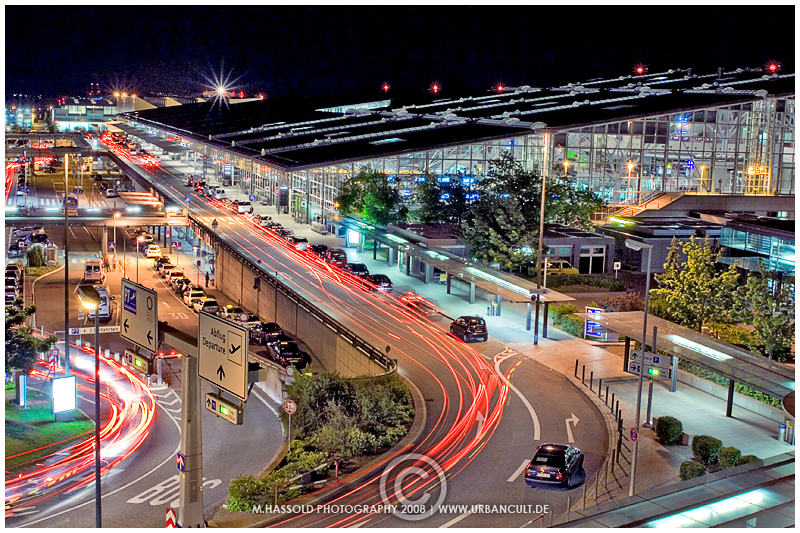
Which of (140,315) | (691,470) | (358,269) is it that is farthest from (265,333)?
(140,315)

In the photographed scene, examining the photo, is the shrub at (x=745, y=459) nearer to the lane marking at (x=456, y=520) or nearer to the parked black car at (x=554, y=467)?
the parked black car at (x=554, y=467)

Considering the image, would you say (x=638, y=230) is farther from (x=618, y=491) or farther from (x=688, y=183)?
(x=618, y=491)

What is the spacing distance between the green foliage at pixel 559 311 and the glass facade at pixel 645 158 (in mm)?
26261

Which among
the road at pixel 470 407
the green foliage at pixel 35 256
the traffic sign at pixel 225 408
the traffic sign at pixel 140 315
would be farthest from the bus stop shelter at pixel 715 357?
the green foliage at pixel 35 256

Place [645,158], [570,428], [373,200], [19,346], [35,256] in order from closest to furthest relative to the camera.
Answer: [570,428]
[19,346]
[35,256]
[373,200]
[645,158]

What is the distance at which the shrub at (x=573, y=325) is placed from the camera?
Result: 136 feet

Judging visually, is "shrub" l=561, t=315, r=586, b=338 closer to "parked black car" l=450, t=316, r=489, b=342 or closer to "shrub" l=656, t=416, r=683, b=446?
"parked black car" l=450, t=316, r=489, b=342

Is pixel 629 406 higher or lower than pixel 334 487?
higher

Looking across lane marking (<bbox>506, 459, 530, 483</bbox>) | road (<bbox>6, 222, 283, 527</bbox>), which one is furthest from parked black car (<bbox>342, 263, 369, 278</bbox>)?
lane marking (<bbox>506, 459, 530, 483</bbox>)

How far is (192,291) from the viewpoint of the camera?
179ft

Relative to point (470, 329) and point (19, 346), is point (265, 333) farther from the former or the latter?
point (19, 346)

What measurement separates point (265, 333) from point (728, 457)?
2488 cm

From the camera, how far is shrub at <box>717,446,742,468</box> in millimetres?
24547
